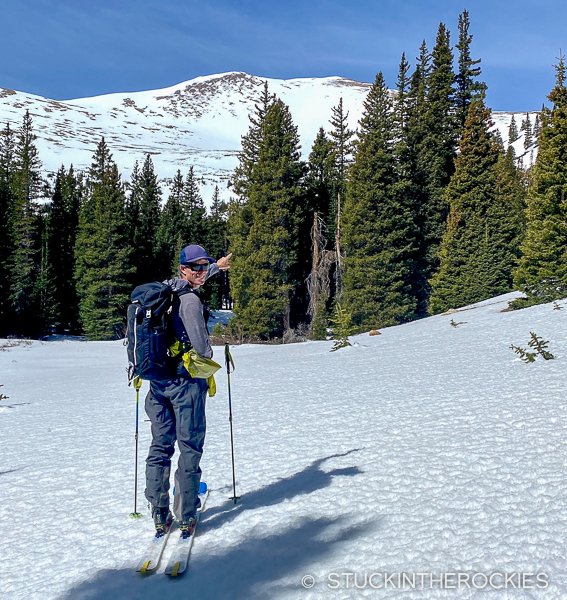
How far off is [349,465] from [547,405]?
260cm

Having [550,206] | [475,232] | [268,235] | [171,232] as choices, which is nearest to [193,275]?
[550,206]

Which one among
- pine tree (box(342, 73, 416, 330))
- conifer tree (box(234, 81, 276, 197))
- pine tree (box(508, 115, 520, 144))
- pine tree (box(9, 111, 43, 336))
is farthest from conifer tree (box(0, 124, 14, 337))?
pine tree (box(508, 115, 520, 144))

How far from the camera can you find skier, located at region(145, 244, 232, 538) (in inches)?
133

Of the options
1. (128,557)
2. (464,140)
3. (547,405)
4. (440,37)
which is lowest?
(128,557)

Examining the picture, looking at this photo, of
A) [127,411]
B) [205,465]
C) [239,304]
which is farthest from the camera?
[239,304]

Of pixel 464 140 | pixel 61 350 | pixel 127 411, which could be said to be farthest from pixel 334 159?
pixel 127 411

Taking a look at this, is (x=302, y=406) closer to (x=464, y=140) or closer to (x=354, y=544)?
(x=354, y=544)

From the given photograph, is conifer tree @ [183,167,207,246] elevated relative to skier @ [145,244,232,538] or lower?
elevated

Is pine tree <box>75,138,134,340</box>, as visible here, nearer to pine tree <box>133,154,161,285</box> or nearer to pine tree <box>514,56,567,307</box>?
pine tree <box>133,154,161,285</box>

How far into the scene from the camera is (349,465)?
4.66 m

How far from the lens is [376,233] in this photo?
1123 inches

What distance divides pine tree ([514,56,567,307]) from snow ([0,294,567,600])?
339 inches

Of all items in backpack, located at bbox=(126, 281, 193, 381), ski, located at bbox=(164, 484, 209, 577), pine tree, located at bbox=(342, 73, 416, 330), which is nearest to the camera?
ski, located at bbox=(164, 484, 209, 577)

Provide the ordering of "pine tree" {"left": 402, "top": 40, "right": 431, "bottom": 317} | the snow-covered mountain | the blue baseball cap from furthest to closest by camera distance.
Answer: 1. the snow-covered mountain
2. "pine tree" {"left": 402, "top": 40, "right": 431, "bottom": 317}
3. the blue baseball cap
